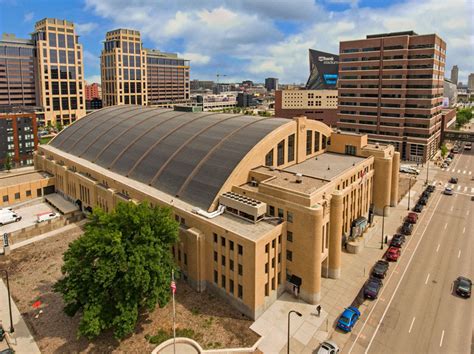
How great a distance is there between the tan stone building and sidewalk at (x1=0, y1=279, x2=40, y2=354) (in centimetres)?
1948

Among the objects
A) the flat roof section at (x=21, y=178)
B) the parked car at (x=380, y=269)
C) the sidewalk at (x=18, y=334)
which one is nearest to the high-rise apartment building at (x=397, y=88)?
the parked car at (x=380, y=269)

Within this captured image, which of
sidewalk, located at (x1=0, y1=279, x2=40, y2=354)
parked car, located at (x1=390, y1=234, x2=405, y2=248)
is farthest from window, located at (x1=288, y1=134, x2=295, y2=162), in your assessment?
sidewalk, located at (x1=0, y1=279, x2=40, y2=354)

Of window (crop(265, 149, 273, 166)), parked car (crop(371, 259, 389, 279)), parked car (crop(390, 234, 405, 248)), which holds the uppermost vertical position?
window (crop(265, 149, 273, 166))

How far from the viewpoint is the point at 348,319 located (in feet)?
132

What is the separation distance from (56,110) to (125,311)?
179 m

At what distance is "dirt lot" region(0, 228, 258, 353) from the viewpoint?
37594mm

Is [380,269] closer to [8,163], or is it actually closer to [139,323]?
[139,323]

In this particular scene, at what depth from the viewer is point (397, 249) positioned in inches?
2248

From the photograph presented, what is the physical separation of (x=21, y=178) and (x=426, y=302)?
87.6 m

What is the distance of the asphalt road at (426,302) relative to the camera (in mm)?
37781

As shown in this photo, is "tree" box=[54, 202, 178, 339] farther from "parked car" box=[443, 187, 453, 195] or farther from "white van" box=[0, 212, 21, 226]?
"parked car" box=[443, 187, 453, 195]

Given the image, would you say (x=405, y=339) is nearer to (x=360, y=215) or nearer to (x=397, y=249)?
(x=397, y=249)

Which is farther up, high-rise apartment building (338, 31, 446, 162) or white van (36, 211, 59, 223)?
high-rise apartment building (338, 31, 446, 162)

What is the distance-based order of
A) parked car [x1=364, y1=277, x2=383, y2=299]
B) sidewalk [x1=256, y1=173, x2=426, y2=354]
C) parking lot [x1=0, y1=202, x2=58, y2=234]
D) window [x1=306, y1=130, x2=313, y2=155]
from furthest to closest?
window [x1=306, y1=130, x2=313, y2=155], parking lot [x1=0, y1=202, x2=58, y2=234], parked car [x1=364, y1=277, x2=383, y2=299], sidewalk [x1=256, y1=173, x2=426, y2=354]
